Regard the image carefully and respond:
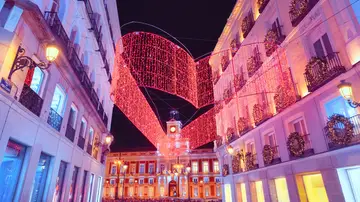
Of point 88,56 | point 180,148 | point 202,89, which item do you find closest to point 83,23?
point 88,56

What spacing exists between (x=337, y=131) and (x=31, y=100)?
10.3m

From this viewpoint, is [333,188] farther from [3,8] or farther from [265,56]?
[3,8]

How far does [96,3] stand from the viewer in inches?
553

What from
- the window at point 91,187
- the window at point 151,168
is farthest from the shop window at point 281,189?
the window at point 151,168

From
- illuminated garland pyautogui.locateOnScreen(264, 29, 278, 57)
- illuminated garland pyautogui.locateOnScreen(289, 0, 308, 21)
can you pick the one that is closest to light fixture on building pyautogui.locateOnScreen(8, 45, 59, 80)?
illuminated garland pyautogui.locateOnScreen(289, 0, 308, 21)

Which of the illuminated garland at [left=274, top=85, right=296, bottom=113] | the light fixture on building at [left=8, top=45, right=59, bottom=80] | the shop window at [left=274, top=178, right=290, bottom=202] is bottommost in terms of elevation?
the shop window at [left=274, top=178, right=290, bottom=202]

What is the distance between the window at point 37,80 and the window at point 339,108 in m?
10.9

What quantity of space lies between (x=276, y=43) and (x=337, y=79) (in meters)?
4.44

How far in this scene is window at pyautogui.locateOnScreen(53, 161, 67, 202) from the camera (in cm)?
931

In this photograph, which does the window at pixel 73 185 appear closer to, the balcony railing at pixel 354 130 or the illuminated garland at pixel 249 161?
the illuminated garland at pixel 249 161

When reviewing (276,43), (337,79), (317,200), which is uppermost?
(276,43)

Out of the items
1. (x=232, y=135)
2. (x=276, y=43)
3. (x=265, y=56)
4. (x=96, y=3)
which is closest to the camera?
(x=276, y=43)

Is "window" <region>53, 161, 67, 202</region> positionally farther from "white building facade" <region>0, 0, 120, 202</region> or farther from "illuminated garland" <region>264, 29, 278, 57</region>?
"illuminated garland" <region>264, 29, 278, 57</region>

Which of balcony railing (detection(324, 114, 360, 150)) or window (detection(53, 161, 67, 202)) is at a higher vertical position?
balcony railing (detection(324, 114, 360, 150))
